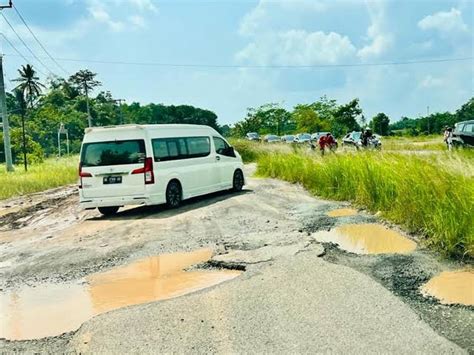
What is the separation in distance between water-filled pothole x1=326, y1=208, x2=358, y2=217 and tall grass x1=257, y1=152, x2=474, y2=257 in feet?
1.15

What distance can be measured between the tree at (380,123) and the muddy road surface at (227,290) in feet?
198

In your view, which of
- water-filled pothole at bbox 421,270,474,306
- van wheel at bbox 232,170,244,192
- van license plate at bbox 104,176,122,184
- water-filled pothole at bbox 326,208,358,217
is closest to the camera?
water-filled pothole at bbox 421,270,474,306

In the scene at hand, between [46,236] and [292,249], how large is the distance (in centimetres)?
554

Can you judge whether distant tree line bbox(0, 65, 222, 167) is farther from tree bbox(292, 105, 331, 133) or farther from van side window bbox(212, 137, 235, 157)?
van side window bbox(212, 137, 235, 157)

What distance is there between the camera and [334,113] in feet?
234

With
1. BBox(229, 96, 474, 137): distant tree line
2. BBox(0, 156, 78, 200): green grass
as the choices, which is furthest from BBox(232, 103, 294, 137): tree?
BBox(0, 156, 78, 200): green grass

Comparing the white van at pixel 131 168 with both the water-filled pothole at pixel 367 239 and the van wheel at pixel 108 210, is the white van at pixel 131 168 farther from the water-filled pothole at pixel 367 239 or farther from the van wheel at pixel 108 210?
the water-filled pothole at pixel 367 239

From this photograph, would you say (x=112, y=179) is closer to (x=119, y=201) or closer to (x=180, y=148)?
(x=119, y=201)

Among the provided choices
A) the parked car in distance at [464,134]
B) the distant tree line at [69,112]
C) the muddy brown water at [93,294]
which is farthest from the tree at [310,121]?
the muddy brown water at [93,294]

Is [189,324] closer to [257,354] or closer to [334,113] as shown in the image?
[257,354]

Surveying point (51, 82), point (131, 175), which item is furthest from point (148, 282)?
point (51, 82)

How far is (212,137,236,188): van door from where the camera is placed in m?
15.2

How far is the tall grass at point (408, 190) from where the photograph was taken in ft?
23.8

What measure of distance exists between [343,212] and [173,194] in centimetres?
420
